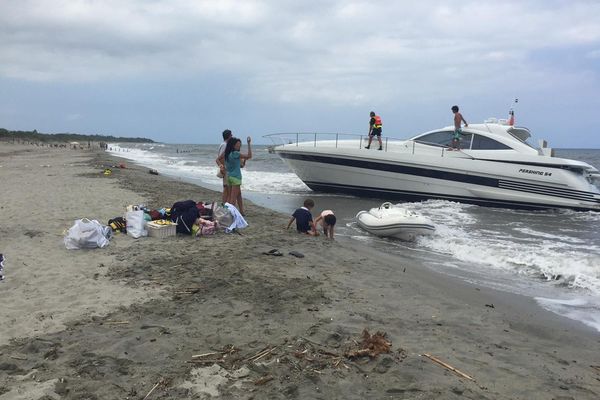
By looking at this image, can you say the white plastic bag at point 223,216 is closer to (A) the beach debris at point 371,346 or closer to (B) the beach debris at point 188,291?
(B) the beach debris at point 188,291

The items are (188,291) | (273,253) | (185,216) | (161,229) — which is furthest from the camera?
(185,216)

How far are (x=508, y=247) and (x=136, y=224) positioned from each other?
6892 mm

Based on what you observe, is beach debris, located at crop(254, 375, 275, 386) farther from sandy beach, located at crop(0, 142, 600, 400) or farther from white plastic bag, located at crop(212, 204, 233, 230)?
white plastic bag, located at crop(212, 204, 233, 230)

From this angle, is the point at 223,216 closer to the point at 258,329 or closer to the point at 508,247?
the point at 258,329

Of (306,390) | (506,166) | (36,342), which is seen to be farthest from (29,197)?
(506,166)

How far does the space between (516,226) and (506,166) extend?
3.32 m

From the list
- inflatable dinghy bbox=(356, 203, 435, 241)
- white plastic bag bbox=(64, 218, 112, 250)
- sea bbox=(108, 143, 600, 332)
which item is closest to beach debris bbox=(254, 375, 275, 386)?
sea bbox=(108, 143, 600, 332)

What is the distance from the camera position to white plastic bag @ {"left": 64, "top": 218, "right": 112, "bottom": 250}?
682 cm

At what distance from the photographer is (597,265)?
762cm

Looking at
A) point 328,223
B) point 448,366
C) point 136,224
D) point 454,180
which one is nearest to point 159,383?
point 448,366

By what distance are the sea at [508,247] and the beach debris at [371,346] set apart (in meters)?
2.76

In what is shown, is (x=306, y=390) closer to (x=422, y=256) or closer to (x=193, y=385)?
(x=193, y=385)

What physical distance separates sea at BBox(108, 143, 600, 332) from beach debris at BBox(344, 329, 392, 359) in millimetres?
2756

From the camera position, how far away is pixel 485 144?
15.0 m
